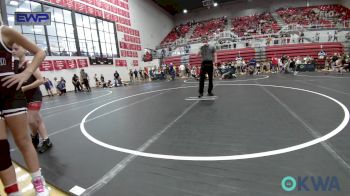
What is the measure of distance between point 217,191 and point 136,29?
90.7 ft

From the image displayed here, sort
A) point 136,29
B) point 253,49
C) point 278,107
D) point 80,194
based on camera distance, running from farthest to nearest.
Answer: point 136,29 < point 253,49 < point 278,107 < point 80,194

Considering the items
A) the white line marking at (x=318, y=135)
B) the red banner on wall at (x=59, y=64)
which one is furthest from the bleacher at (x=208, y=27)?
the white line marking at (x=318, y=135)

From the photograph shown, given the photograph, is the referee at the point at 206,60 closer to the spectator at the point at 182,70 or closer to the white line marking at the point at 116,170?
the white line marking at the point at 116,170

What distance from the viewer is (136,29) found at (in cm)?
2766

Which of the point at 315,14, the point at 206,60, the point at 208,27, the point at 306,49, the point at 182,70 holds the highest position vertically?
the point at 208,27

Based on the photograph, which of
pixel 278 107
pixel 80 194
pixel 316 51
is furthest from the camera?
pixel 316 51

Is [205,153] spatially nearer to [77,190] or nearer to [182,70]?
[77,190]

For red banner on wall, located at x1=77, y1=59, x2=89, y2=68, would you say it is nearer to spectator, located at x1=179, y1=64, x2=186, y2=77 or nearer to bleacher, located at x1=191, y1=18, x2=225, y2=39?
spectator, located at x1=179, y1=64, x2=186, y2=77

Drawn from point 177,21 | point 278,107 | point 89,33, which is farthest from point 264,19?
point 278,107

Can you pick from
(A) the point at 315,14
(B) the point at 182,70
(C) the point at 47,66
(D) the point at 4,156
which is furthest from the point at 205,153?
(A) the point at 315,14

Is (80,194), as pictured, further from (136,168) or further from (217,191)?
(217,191)

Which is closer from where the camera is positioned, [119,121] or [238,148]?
[238,148]

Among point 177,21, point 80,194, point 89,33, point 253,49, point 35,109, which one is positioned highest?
point 177,21

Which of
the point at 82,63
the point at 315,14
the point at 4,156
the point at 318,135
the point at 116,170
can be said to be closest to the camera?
the point at 4,156
